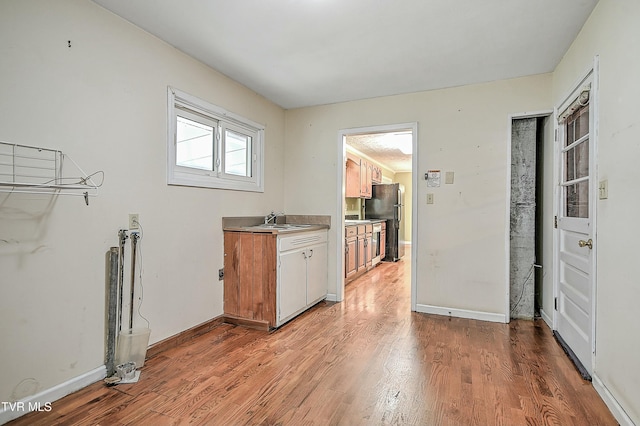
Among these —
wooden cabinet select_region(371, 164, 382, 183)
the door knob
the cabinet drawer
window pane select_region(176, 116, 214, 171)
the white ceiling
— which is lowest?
the cabinet drawer

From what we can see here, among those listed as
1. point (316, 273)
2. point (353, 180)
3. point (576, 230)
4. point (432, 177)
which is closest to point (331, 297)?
point (316, 273)

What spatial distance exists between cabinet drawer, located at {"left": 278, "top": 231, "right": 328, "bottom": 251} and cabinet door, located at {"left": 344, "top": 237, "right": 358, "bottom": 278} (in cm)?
89

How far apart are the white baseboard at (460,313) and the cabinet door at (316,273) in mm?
1101

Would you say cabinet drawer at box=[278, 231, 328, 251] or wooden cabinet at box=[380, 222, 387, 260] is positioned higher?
cabinet drawer at box=[278, 231, 328, 251]

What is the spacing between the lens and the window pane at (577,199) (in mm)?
2254

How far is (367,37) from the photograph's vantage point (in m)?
2.39

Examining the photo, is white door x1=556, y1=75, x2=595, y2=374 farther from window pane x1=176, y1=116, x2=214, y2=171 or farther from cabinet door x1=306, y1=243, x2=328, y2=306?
window pane x1=176, y1=116, x2=214, y2=171

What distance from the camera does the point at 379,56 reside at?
2.69 metres

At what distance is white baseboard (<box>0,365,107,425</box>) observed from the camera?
161 centimetres

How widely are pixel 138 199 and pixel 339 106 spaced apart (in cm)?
252

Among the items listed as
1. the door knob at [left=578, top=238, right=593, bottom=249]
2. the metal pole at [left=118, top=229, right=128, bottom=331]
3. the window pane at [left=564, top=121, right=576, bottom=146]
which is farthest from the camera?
the window pane at [left=564, top=121, right=576, bottom=146]

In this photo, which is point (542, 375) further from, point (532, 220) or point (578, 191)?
point (532, 220)

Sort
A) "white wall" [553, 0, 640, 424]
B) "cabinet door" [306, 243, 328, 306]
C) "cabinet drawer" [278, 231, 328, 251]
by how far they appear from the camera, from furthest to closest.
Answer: "cabinet door" [306, 243, 328, 306] < "cabinet drawer" [278, 231, 328, 251] < "white wall" [553, 0, 640, 424]

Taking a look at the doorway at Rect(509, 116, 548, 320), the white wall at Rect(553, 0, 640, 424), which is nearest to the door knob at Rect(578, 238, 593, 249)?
the white wall at Rect(553, 0, 640, 424)
